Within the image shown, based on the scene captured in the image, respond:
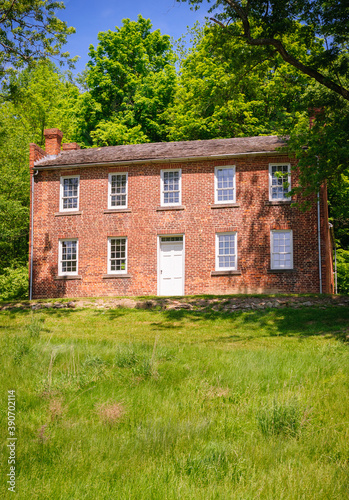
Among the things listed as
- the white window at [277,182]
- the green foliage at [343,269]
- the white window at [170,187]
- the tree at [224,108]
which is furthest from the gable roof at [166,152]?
the green foliage at [343,269]

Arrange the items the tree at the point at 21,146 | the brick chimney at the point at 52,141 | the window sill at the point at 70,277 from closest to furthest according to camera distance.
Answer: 1. the window sill at the point at 70,277
2. the brick chimney at the point at 52,141
3. the tree at the point at 21,146

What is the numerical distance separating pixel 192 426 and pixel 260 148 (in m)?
20.5

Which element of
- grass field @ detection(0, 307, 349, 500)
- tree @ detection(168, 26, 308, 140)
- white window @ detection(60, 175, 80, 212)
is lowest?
grass field @ detection(0, 307, 349, 500)

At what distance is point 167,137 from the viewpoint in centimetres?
3831

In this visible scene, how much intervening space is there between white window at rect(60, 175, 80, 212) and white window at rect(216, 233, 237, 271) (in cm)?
763

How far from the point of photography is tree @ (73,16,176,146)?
124 ft

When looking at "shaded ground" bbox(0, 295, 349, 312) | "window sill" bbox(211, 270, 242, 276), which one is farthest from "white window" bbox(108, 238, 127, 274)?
"window sill" bbox(211, 270, 242, 276)

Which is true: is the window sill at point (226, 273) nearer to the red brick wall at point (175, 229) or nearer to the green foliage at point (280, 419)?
the red brick wall at point (175, 229)

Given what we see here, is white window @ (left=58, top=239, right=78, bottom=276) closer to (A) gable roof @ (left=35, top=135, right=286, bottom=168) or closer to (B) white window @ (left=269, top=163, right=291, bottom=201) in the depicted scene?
(A) gable roof @ (left=35, top=135, right=286, bottom=168)

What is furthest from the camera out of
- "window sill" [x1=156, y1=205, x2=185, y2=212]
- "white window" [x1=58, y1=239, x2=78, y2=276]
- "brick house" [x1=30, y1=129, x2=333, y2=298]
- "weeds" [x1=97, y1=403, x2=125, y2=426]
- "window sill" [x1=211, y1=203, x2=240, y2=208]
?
"white window" [x1=58, y1=239, x2=78, y2=276]

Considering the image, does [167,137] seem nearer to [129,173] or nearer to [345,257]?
[129,173]

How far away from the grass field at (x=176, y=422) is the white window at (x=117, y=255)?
590 inches

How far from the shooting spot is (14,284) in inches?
1204

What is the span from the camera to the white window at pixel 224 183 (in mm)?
26141
